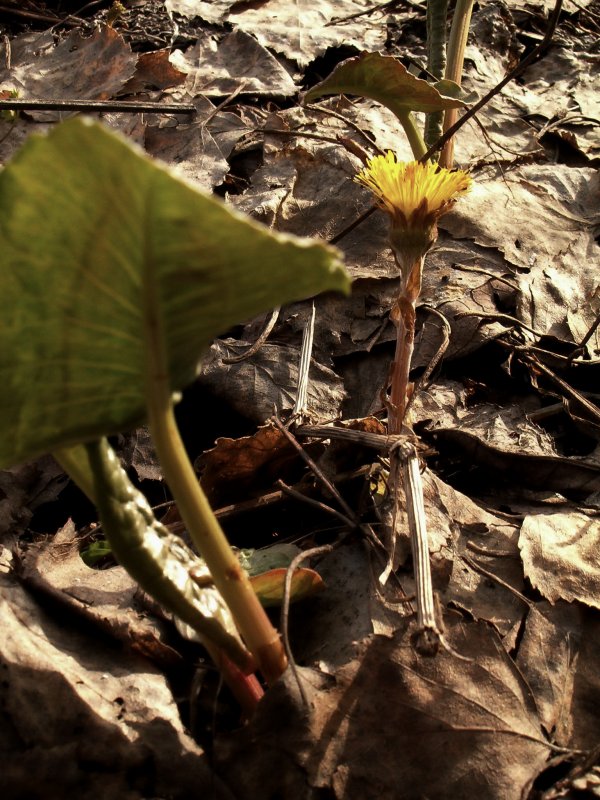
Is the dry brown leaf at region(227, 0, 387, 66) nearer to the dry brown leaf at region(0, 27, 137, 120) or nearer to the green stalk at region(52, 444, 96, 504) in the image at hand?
the dry brown leaf at region(0, 27, 137, 120)

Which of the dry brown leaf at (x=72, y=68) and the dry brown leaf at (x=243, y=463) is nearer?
the dry brown leaf at (x=243, y=463)

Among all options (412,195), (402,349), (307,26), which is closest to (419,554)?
(402,349)

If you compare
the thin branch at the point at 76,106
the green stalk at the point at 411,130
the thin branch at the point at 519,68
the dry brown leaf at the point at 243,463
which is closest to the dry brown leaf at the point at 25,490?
the dry brown leaf at the point at 243,463

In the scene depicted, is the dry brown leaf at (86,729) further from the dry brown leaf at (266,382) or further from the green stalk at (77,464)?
the dry brown leaf at (266,382)

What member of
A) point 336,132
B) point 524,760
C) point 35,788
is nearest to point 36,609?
Answer: point 35,788

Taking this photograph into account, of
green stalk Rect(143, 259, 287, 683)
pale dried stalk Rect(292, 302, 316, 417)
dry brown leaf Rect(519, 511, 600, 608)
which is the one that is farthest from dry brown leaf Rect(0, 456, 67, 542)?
dry brown leaf Rect(519, 511, 600, 608)

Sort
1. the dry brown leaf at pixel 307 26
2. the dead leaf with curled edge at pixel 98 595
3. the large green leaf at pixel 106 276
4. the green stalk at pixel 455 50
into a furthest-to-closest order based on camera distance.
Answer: the dry brown leaf at pixel 307 26 < the green stalk at pixel 455 50 < the dead leaf with curled edge at pixel 98 595 < the large green leaf at pixel 106 276

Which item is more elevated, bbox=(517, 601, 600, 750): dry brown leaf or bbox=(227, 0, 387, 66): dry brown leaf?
bbox=(227, 0, 387, 66): dry brown leaf
